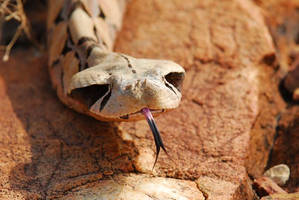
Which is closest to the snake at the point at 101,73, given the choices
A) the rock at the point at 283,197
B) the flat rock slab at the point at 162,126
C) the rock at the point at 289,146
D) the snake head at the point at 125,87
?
the snake head at the point at 125,87

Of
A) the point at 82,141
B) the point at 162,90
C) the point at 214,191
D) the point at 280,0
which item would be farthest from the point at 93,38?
the point at 280,0

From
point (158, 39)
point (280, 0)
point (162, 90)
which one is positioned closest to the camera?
point (162, 90)

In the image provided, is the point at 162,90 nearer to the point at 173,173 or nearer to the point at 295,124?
the point at 173,173

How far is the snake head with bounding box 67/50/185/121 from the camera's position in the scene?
3307 millimetres

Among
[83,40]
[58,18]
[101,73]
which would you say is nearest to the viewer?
[101,73]

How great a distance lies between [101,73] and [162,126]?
0.99 meters

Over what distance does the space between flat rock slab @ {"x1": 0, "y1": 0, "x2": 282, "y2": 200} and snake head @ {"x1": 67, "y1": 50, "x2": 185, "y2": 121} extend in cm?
47

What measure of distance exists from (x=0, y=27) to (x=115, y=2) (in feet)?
5.55

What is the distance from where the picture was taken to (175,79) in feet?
12.6

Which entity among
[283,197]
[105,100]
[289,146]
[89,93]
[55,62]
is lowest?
[55,62]

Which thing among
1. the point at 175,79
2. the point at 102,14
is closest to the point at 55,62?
the point at 102,14

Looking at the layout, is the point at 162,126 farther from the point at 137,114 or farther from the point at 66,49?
the point at 66,49

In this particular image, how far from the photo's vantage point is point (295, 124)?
14.8 feet

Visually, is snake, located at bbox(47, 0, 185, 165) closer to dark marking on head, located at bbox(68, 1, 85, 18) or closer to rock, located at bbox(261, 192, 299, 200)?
dark marking on head, located at bbox(68, 1, 85, 18)
